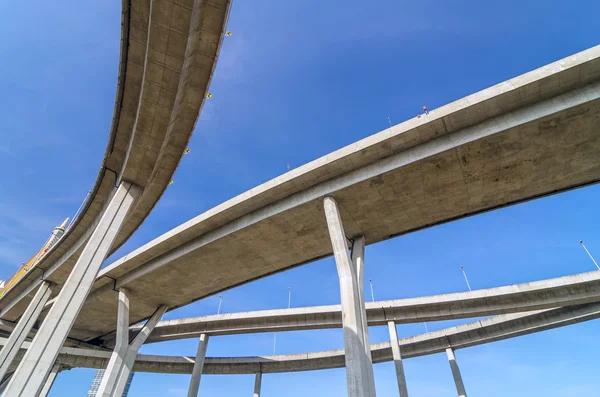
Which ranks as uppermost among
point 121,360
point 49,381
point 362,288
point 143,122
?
point 143,122

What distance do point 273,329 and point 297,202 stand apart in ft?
63.4

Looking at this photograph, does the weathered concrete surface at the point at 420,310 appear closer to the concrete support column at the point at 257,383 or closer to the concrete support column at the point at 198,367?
the concrete support column at the point at 198,367

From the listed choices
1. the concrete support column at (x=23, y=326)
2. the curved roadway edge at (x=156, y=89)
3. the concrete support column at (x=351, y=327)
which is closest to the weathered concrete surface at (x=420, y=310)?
the concrete support column at (x=23, y=326)

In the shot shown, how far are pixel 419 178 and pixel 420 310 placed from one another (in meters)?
17.2

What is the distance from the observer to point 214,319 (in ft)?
108

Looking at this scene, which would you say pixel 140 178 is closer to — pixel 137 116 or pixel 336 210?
pixel 137 116

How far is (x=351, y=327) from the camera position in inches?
537

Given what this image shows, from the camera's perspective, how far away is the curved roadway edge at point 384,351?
29.2m

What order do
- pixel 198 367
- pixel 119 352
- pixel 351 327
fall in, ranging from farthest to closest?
pixel 198 367 → pixel 119 352 → pixel 351 327

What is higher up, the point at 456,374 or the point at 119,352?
the point at 456,374

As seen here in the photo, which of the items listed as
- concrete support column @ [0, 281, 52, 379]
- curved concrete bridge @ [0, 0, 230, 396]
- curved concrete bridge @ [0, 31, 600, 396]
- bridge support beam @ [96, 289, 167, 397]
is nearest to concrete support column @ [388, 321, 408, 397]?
curved concrete bridge @ [0, 31, 600, 396]

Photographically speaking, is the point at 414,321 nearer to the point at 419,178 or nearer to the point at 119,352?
the point at 419,178

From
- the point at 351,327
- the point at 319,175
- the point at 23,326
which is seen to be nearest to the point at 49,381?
the point at 23,326

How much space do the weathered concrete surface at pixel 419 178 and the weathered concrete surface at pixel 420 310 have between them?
31.2 feet
